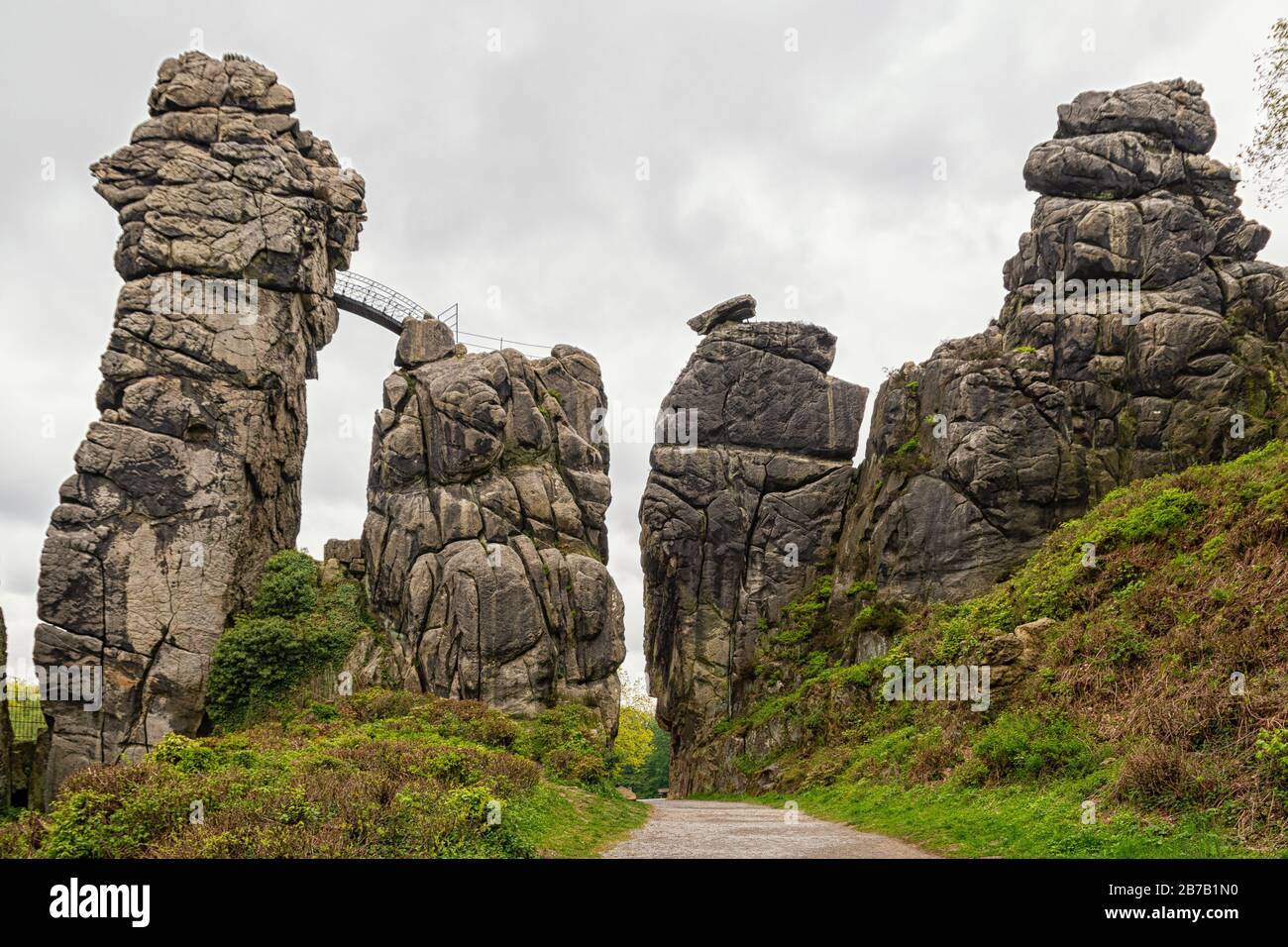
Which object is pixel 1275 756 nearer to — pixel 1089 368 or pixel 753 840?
pixel 753 840

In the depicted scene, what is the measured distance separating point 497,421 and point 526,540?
6.35 meters

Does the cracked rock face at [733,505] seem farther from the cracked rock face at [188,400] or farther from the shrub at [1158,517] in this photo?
the shrub at [1158,517]

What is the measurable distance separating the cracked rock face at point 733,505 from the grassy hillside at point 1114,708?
49.4ft

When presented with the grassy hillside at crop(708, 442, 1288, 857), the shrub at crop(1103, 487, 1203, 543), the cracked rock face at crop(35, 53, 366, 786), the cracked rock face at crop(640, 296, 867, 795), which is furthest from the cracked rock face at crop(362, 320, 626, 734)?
the shrub at crop(1103, 487, 1203, 543)

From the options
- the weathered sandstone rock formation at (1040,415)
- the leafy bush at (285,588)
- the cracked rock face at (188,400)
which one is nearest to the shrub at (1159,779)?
the weathered sandstone rock formation at (1040,415)

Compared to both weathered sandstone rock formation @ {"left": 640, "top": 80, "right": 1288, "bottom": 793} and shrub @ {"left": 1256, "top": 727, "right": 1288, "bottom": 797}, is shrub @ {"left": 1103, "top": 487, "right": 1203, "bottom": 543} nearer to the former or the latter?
shrub @ {"left": 1256, "top": 727, "right": 1288, "bottom": 797}

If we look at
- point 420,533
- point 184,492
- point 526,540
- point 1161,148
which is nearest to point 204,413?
point 184,492

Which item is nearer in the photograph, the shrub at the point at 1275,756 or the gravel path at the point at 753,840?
the shrub at the point at 1275,756

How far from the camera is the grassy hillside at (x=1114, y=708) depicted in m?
11.7

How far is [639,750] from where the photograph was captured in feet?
252

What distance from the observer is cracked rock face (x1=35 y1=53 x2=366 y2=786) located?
37406 millimetres

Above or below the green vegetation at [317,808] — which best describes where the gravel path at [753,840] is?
below
